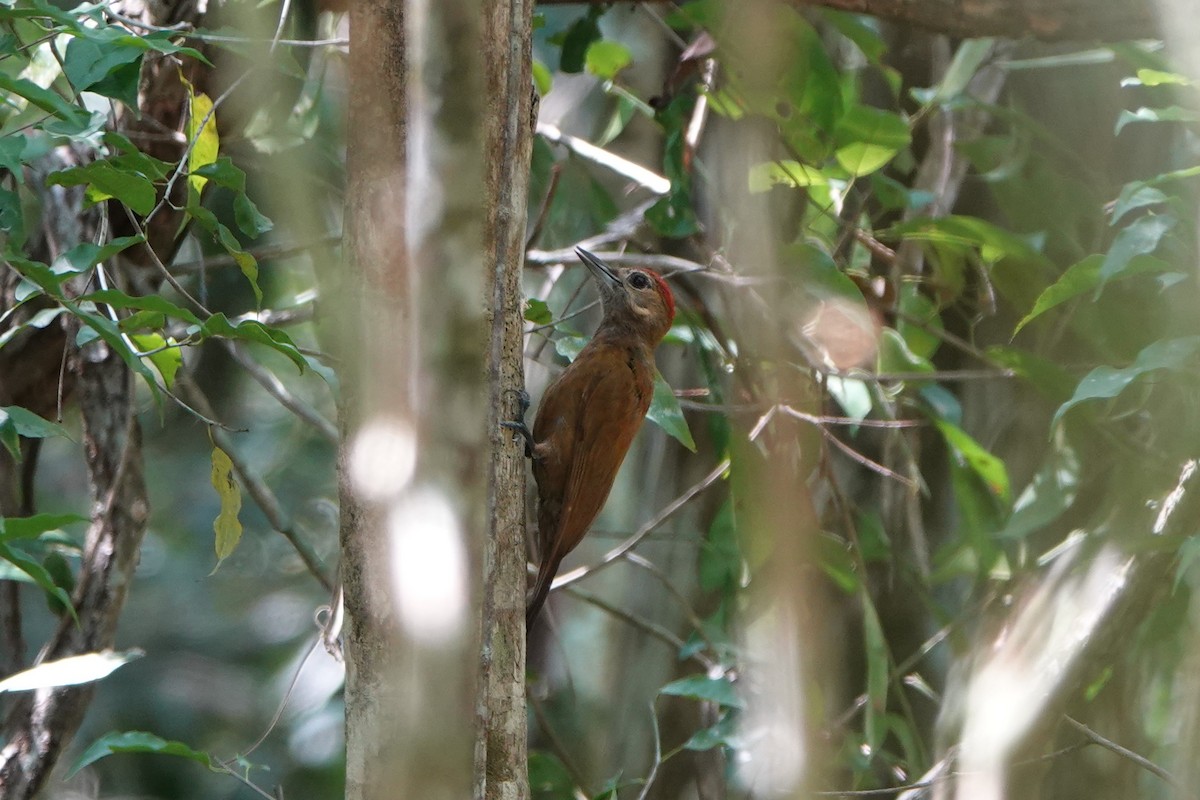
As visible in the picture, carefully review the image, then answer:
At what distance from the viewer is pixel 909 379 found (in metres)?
3.52

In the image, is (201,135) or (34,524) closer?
(34,524)

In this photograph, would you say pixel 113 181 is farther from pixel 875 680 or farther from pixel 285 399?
pixel 875 680

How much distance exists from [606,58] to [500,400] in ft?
6.39

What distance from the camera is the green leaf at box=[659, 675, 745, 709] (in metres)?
3.12

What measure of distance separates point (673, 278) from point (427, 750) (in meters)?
2.57

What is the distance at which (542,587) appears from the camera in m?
3.40

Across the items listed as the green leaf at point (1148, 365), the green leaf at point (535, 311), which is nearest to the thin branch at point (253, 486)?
the green leaf at point (535, 311)

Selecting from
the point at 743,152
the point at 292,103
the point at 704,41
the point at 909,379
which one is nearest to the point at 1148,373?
the point at 909,379

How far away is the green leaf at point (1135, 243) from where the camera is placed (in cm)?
256

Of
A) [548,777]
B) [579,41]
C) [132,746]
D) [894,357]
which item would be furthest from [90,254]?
[894,357]

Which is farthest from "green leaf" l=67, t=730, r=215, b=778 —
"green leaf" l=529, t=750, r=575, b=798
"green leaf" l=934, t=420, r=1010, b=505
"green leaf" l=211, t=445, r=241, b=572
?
"green leaf" l=934, t=420, r=1010, b=505

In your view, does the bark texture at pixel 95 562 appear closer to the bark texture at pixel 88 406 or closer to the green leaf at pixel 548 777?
the bark texture at pixel 88 406

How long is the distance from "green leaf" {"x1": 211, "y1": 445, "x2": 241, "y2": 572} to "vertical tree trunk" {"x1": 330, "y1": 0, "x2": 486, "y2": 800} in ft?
1.32

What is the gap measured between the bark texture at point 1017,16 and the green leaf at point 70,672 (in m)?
2.30
